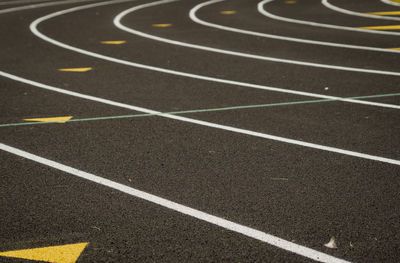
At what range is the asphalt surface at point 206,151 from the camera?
382 cm

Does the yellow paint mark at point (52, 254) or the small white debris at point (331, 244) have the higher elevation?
the yellow paint mark at point (52, 254)

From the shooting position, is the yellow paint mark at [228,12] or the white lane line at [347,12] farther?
the yellow paint mark at [228,12]

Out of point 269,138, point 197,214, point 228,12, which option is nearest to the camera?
point 197,214

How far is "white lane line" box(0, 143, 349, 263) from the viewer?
142 inches

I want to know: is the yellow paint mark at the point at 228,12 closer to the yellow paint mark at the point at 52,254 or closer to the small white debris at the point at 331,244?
the small white debris at the point at 331,244

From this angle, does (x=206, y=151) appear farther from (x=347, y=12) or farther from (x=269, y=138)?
(x=347, y=12)

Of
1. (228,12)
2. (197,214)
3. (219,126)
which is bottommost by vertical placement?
(228,12)

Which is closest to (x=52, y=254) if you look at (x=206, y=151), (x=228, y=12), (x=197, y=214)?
(x=197, y=214)

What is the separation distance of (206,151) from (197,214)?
1.30 meters

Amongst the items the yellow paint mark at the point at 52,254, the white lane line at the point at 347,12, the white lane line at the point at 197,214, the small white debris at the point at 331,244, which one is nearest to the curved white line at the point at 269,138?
the white lane line at the point at 197,214

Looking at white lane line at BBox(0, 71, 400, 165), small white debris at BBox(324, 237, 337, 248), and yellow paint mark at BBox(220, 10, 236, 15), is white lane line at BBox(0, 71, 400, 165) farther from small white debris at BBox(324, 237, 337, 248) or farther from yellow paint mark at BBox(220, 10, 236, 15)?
yellow paint mark at BBox(220, 10, 236, 15)

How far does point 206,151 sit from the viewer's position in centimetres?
535

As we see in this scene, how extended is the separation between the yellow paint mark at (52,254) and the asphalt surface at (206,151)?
0.18ft

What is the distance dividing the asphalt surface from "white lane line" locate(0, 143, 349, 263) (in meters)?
0.04
